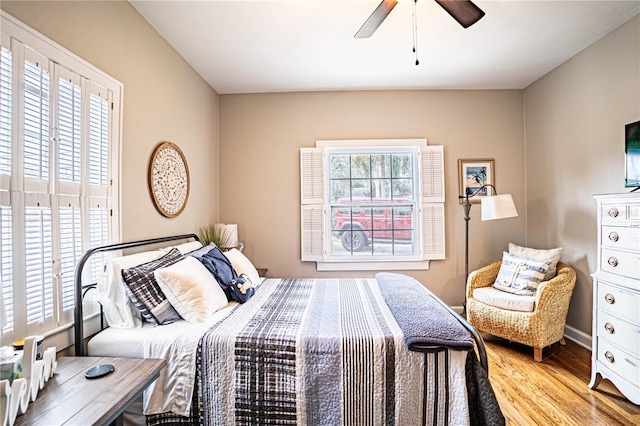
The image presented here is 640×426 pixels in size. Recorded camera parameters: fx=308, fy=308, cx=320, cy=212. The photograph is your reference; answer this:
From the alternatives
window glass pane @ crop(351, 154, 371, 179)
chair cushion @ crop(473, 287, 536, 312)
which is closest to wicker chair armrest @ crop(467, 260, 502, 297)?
chair cushion @ crop(473, 287, 536, 312)

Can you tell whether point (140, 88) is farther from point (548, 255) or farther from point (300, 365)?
point (548, 255)

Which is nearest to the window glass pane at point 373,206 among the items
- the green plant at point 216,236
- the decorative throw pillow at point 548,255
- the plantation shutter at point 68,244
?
the decorative throw pillow at point 548,255

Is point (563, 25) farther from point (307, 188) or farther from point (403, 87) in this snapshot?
point (307, 188)

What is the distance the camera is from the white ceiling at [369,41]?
7.38ft

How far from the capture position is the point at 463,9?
1.82 m

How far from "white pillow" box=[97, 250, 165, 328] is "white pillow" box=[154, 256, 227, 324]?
188 millimetres

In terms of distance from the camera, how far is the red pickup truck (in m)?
3.79

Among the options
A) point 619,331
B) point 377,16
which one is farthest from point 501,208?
point 377,16

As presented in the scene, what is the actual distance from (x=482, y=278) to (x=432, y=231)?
74 cm

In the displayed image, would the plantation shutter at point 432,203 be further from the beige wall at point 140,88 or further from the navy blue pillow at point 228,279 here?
the beige wall at point 140,88

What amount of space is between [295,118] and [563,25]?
8.59ft

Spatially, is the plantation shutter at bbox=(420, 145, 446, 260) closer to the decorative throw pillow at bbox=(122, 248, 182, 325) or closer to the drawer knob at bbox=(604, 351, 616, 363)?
the drawer knob at bbox=(604, 351, 616, 363)

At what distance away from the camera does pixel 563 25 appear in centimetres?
248

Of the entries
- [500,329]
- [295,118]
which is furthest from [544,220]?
[295,118]
